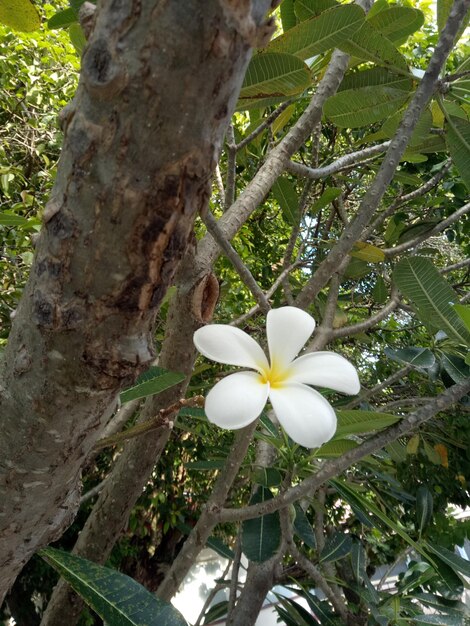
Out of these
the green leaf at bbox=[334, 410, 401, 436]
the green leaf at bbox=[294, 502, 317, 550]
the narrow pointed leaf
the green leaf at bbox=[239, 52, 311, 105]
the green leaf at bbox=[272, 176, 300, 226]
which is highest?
the green leaf at bbox=[272, 176, 300, 226]

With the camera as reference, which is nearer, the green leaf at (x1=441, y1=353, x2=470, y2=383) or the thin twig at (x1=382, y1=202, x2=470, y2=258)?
the green leaf at (x1=441, y1=353, x2=470, y2=383)

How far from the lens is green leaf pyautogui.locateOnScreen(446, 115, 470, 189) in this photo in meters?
0.71

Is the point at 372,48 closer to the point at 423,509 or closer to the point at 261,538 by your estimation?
the point at 261,538

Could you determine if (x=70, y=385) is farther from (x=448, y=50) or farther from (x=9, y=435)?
(x=448, y=50)

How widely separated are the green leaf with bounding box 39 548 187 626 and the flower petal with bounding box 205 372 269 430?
0.25 m

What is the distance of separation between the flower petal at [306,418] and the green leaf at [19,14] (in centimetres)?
48

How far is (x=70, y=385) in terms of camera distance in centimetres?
32

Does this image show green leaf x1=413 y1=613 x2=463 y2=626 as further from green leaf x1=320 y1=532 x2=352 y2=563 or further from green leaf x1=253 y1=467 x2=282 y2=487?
green leaf x1=253 y1=467 x2=282 y2=487

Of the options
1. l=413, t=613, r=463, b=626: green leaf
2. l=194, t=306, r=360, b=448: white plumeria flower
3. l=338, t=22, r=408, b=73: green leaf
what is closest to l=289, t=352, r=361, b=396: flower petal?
l=194, t=306, r=360, b=448: white plumeria flower

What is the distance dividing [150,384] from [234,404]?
0.69 ft

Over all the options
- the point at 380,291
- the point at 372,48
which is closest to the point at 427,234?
the point at 380,291

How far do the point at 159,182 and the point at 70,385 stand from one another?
144mm

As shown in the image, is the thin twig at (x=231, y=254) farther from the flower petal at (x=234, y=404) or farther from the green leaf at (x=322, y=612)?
the green leaf at (x=322, y=612)

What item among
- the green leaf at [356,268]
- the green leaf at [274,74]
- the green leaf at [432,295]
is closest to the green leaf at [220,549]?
the green leaf at [356,268]
